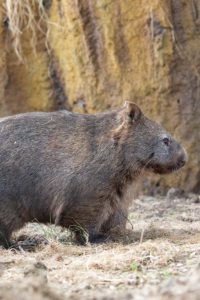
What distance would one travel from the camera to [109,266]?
20.5ft

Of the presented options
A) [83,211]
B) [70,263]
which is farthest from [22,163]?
[70,263]

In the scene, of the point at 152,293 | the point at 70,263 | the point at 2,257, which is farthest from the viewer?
the point at 2,257

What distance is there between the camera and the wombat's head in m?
8.40

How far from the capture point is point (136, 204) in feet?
35.8

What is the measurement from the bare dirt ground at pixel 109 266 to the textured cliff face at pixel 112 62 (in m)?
2.26

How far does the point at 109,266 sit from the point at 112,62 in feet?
17.4

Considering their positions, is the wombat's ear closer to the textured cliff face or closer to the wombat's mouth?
the wombat's mouth

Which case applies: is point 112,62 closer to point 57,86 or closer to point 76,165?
point 57,86

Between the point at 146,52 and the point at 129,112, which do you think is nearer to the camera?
the point at 129,112

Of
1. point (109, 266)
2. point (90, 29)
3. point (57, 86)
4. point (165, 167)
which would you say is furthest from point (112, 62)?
point (109, 266)

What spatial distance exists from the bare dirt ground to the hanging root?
10.0 feet

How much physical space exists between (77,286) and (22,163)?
2.81m

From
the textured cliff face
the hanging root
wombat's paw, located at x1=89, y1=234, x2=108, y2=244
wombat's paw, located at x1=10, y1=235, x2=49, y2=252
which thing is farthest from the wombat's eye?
the hanging root

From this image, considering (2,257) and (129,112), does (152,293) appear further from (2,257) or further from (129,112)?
(129,112)
